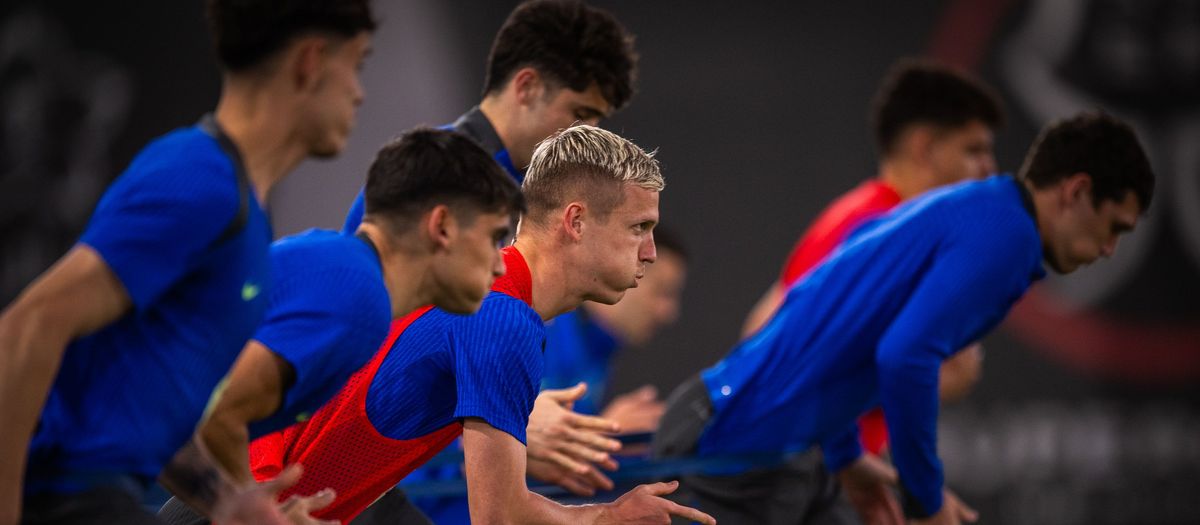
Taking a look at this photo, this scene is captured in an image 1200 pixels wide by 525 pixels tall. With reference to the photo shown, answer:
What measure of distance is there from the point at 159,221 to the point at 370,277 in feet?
1.22

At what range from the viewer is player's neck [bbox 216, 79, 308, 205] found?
1963mm

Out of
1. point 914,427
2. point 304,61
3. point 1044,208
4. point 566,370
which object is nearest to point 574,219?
point 304,61

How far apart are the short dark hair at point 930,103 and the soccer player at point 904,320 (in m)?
1.53

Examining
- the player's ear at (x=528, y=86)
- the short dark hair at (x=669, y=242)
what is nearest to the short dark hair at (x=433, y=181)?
the player's ear at (x=528, y=86)

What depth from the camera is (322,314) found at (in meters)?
2.07

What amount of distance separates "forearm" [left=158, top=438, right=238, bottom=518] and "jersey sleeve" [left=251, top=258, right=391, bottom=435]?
0.15 meters

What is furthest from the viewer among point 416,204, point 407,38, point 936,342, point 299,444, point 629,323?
point 407,38

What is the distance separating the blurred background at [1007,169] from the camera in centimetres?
736

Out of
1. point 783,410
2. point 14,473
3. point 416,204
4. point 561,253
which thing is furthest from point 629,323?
point 14,473

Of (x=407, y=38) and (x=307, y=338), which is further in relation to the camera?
(x=407, y=38)

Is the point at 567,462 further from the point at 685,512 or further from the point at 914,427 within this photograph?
the point at 914,427

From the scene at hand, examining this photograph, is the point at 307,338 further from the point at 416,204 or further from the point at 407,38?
the point at 407,38

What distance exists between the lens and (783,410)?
385 centimetres

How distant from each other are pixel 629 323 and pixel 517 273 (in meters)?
3.69
